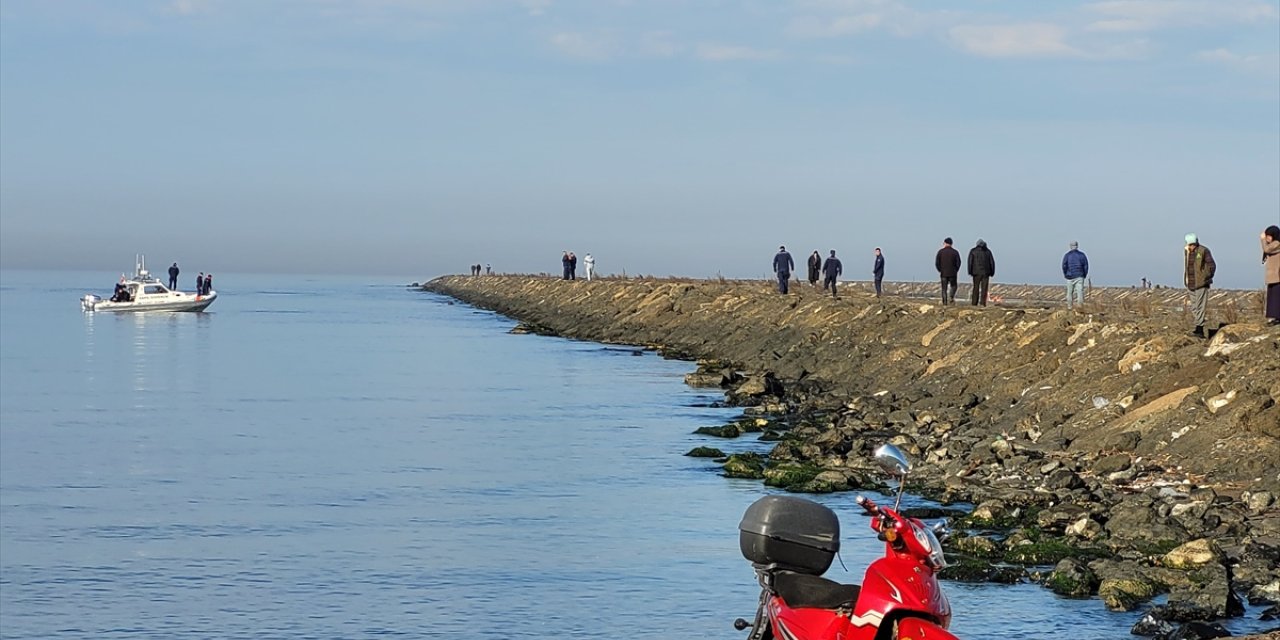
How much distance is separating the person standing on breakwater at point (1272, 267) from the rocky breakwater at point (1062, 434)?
308 mm

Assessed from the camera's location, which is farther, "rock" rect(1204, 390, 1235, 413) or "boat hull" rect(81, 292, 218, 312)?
"boat hull" rect(81, 292, 218, 312)

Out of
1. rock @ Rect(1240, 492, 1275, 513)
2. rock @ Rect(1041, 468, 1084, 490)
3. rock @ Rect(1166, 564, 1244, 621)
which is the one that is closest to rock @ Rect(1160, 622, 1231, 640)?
rock @ Rect(1166, 564, 1244, 621)

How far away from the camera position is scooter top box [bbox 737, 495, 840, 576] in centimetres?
825

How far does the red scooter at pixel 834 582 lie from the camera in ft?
24.7

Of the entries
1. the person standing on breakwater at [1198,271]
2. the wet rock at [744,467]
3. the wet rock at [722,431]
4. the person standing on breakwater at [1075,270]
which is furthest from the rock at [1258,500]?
the person standing on breakwater at [1075,270]

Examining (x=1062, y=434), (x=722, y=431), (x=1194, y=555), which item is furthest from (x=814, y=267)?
(x=1194, y=555)

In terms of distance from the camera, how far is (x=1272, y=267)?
23.5m

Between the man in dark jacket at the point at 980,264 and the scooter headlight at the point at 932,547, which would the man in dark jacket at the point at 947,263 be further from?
the scooter headlight at the point at 932,547

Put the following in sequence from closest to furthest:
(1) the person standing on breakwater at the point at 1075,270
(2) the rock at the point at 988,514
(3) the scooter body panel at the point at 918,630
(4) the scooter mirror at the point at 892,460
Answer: (3) the scooter body panel at the point at 918,630, (4) the scooter mirror at the point at 892,460, (2) the rock at the point at 988,514, (1) the person standing on breakwater at the point at 1075,270

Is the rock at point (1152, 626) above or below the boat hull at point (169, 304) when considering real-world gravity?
below

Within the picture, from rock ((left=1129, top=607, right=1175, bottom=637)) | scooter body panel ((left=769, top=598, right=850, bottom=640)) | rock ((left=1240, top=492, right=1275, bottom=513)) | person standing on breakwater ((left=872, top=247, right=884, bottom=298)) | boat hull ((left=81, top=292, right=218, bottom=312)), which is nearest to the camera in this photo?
scooter body panel ((left=769, top=598, right=850, bottom=640))

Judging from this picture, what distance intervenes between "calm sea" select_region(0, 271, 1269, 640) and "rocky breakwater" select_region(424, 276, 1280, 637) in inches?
38.8

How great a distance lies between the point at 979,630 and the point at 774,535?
5226 mm

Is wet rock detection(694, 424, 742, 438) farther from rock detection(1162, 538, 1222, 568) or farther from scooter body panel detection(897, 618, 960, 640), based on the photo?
scooter body panel detection(897, 618, 960, 640)
